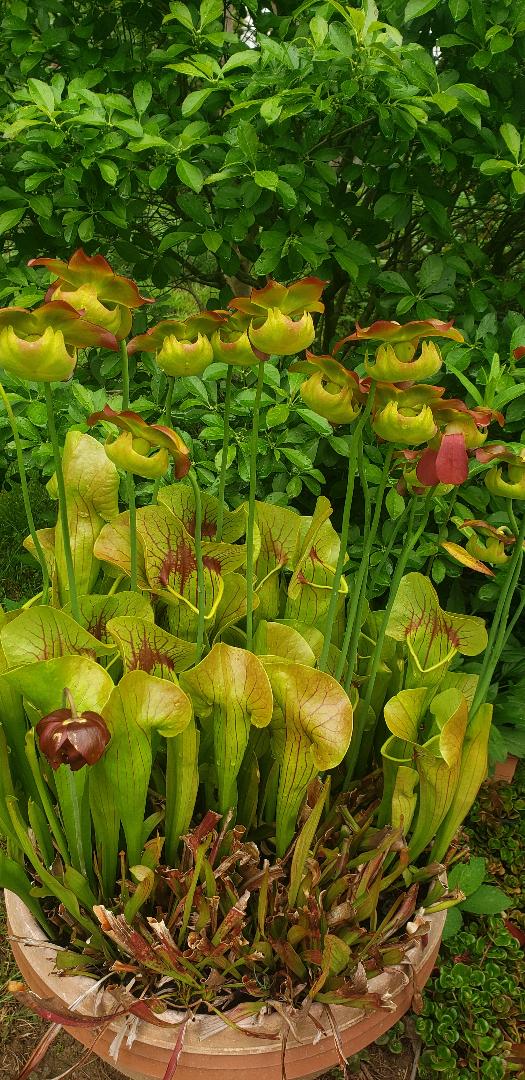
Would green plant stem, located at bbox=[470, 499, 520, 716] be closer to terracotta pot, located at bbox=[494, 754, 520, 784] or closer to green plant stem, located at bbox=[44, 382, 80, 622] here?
green plant stem, located at bbox=[44, 382, 80, 622]

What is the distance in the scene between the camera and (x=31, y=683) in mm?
707

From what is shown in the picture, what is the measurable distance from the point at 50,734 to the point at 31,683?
117 mm

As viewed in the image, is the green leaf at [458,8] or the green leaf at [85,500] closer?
the green leaf at [85,500]

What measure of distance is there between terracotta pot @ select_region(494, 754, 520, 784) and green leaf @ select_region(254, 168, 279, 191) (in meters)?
1.14

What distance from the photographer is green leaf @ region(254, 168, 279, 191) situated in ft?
3.59

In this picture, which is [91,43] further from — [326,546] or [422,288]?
[326,546]

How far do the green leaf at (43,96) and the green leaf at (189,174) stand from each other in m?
0.20

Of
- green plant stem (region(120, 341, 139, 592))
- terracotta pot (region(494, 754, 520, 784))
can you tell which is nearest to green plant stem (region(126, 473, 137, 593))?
green plant stem (region(120, 341, 139, 592))

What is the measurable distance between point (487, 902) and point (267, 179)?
3.80 feet

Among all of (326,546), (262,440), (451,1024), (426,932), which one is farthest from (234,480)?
(451,1024)

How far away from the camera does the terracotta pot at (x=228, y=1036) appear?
29.0 inches

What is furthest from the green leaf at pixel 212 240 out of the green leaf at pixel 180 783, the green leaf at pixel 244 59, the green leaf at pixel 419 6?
the green leaf at pixel 180 783

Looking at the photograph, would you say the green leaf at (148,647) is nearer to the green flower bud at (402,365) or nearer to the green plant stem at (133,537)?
the green plant stem at (133,537)

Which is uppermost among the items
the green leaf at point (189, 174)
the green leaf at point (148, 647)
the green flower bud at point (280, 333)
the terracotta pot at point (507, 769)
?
the green flower bud at point (280, 333)
